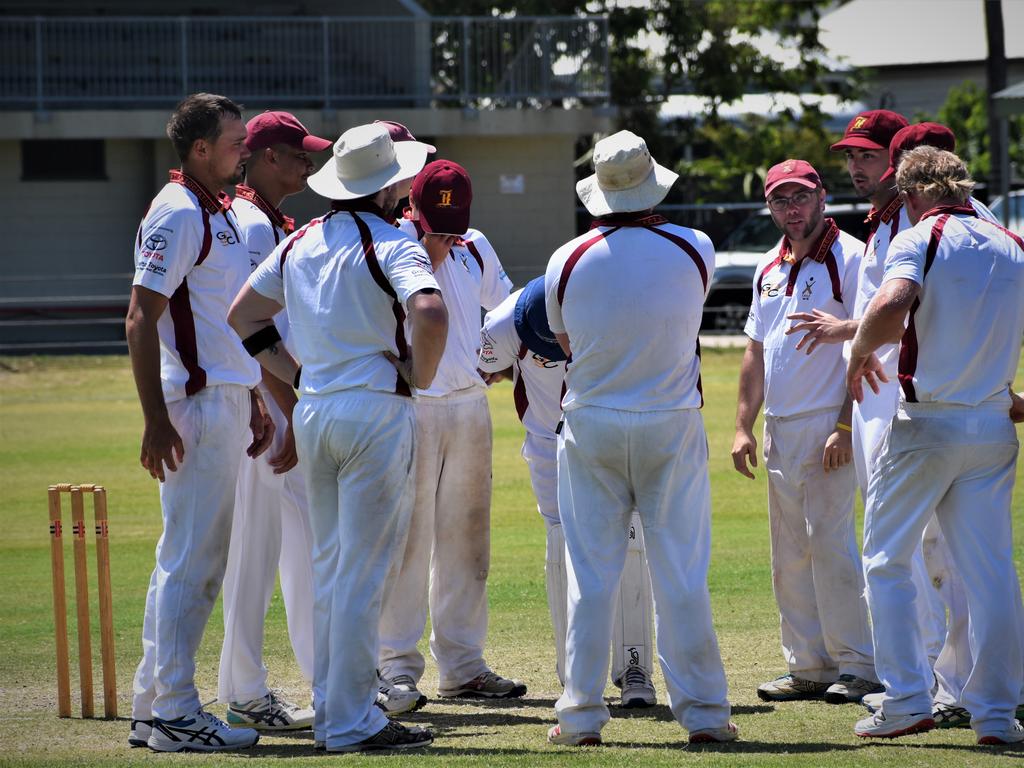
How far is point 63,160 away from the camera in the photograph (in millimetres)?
31156

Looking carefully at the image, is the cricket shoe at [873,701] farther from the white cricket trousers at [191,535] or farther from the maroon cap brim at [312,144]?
the maroon cap brim at [312,144]

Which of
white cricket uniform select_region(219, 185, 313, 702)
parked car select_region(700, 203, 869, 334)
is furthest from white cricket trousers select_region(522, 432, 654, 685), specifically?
parked car select_region(700, 203, 869, 334)

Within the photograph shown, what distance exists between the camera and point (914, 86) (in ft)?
190

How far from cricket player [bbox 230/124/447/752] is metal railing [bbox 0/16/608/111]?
24032 millimetres

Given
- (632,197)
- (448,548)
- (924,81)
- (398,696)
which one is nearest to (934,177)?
(632,197)

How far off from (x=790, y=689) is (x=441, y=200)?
289 centimetres

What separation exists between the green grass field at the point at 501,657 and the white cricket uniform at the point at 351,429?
0.44 m

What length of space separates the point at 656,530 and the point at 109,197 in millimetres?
27229

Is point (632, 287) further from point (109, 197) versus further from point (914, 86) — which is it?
point (914, 86)

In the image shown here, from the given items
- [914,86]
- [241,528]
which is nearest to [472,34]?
[241,528]

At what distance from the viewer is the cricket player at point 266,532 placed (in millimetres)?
6742

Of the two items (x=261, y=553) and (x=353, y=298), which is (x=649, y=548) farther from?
(x=261, y=553)

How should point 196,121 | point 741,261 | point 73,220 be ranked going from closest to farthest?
point 196,121
point 741,261
point 73,220

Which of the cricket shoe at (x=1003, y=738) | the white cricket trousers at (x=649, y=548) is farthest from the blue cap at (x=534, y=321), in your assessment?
the cricket shoe at (x=1003, y=738)
